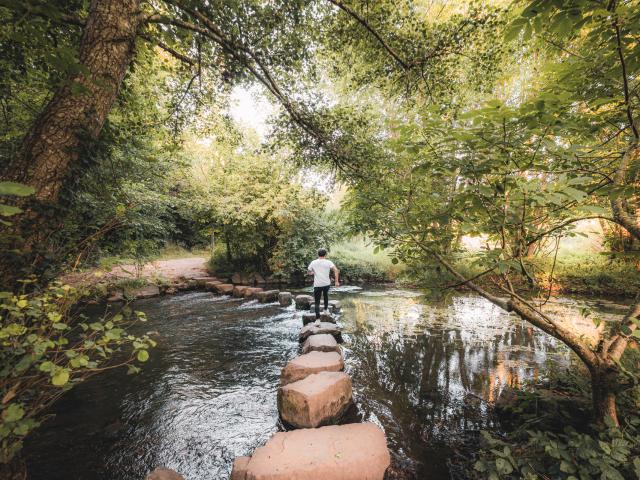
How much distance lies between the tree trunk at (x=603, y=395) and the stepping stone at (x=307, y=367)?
2.89m

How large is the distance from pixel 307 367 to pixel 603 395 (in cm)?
324

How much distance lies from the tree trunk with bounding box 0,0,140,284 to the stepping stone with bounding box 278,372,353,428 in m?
2.90

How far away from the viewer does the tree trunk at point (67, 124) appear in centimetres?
205

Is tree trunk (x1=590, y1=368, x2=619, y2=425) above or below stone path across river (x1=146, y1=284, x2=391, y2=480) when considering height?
above

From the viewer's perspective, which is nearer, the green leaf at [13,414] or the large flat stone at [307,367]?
the green leaf at [13,414]

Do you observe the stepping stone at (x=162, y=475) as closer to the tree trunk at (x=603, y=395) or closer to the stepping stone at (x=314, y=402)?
the stepping stone at (x=314, y=402)

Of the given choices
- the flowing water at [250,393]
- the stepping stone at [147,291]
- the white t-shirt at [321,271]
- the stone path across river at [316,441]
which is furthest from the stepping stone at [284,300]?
the stone path across river at [316,441]

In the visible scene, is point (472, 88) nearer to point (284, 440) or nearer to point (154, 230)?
point (284, 440)

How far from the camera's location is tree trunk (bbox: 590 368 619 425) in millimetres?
2285

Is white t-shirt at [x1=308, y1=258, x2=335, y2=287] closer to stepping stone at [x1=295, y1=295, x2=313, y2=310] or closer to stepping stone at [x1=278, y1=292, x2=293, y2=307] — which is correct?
stepping stone at [x1=295, y1=295, x2=313, y2=310]

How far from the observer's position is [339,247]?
18.6 metres

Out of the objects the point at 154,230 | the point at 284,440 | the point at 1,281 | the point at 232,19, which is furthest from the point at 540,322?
the point at 154,230

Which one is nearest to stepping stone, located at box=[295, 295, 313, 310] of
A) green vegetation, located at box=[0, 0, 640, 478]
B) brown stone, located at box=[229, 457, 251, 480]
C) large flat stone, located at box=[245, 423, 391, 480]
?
green vegetation, located at box=[0, 0, 640, 478]

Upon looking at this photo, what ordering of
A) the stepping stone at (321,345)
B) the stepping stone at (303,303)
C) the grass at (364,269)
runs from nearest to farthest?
the stepping stone at (321,345), the stepping stone at (303,303), the grass at (364,269)
